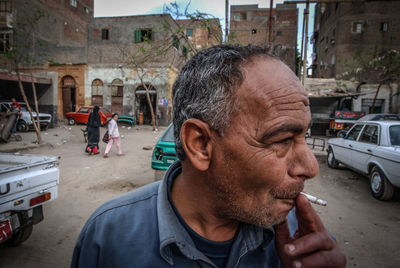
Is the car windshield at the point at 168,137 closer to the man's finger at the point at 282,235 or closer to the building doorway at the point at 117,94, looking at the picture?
the man's finger at the point at 282,235

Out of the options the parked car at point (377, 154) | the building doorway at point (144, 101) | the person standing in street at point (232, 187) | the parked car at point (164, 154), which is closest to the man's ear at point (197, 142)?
the person standing in street at point (232, 187)

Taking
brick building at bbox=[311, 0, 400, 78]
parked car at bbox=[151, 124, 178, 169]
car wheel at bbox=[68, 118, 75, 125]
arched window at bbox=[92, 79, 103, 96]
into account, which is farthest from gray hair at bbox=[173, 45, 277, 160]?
brick building at bbox=[311, 0, 400, 78]

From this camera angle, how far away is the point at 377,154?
4836 millimetres

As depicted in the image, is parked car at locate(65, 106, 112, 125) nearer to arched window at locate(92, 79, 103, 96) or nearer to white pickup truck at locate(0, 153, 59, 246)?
arched window at locate(92, 79, 103, 96)

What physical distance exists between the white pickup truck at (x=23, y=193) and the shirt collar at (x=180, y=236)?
218cm

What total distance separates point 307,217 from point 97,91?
24151 millimetres

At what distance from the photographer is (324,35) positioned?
29.7m

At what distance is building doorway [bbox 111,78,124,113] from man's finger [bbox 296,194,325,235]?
22.7 m

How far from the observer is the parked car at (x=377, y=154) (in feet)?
14.5

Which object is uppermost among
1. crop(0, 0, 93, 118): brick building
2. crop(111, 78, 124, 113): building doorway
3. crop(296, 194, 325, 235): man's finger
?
crop(0, 0, 93, 118): brick building

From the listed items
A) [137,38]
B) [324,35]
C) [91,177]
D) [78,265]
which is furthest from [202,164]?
[324,35]

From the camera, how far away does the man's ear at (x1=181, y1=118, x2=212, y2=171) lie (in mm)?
977

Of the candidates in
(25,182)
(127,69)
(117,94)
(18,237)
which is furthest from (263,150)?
(117,94)

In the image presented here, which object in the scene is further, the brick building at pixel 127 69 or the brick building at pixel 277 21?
the brick building at pixel 277 21
